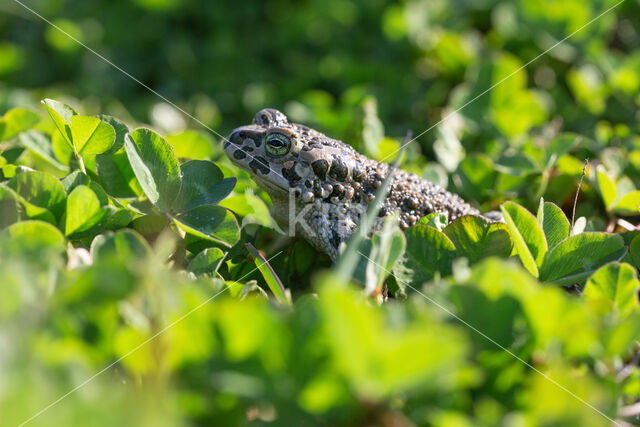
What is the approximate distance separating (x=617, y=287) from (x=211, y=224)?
919mm

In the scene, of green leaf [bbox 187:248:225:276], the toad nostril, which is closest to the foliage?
green leaf [bbox 187:248:225:276]

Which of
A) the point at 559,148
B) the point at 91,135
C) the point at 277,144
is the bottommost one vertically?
the point at 277,144

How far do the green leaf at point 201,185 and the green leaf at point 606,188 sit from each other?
114 cm

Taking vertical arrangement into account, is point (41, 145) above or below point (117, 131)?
below

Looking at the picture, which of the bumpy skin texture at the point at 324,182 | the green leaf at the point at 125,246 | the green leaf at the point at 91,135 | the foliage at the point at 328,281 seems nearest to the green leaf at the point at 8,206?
the foliage at the point at 328,281

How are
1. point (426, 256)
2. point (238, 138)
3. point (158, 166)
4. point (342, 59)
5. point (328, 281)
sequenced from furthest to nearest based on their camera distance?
point (342, 59)
point (238, 138)
point (158, 166)
point (426, 256)
point (328, 281)

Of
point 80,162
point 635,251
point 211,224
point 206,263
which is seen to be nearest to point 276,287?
point 206,263

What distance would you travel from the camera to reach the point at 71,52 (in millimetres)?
5129

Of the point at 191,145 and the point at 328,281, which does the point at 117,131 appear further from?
the point at 328,281

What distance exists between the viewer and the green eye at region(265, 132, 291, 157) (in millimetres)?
2305

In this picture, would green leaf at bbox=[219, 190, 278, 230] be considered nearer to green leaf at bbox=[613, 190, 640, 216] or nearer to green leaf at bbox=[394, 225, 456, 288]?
green leaf at bbox=[394, 225, 456, 288]

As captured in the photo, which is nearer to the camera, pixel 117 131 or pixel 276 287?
pixel 276 287

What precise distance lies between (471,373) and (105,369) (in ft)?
1.85

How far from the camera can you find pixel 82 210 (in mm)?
1331
